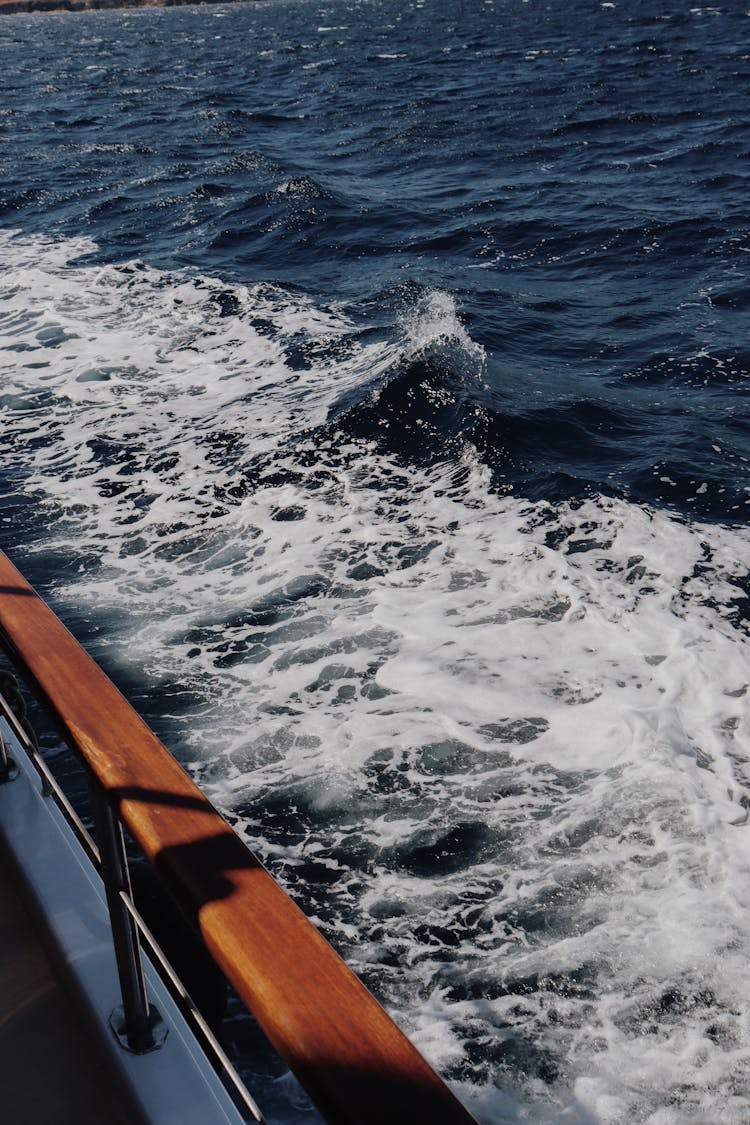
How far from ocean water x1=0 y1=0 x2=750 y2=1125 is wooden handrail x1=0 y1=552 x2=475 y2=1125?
2.36 metres

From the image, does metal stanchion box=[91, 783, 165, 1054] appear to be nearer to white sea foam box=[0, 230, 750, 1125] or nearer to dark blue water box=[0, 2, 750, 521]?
white sea foam box=[0, 230, 750, 1125]

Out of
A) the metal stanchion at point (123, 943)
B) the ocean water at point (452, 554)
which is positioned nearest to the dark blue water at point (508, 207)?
the ocean water at point (452, 554)

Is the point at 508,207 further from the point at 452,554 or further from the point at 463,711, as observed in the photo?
the point at 463,711

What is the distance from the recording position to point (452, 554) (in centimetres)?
624

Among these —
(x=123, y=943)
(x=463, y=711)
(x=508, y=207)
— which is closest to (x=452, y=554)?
(x=463, y=711)

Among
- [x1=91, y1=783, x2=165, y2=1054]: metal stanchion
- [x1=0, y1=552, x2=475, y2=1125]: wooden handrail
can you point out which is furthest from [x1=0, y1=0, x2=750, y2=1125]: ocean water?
[x1=0, y1=552, x2=475, y2=1125]: wooden handrail

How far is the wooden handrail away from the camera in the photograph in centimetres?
89

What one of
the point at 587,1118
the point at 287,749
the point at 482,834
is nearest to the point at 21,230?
the point at 287,749

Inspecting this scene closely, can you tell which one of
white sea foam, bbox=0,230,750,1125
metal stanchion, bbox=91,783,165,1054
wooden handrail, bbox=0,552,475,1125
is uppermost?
wooden handrail, bbox=0,552,475,1125

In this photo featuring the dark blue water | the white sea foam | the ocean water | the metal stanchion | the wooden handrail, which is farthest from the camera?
the dark blue water

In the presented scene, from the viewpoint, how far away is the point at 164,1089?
1.55 metres

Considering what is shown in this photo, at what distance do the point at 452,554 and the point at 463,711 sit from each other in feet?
5.18

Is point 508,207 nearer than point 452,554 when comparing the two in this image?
No

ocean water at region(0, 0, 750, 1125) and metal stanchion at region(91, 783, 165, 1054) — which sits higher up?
metal stanchion at region(91, 783, 165, 1054)
